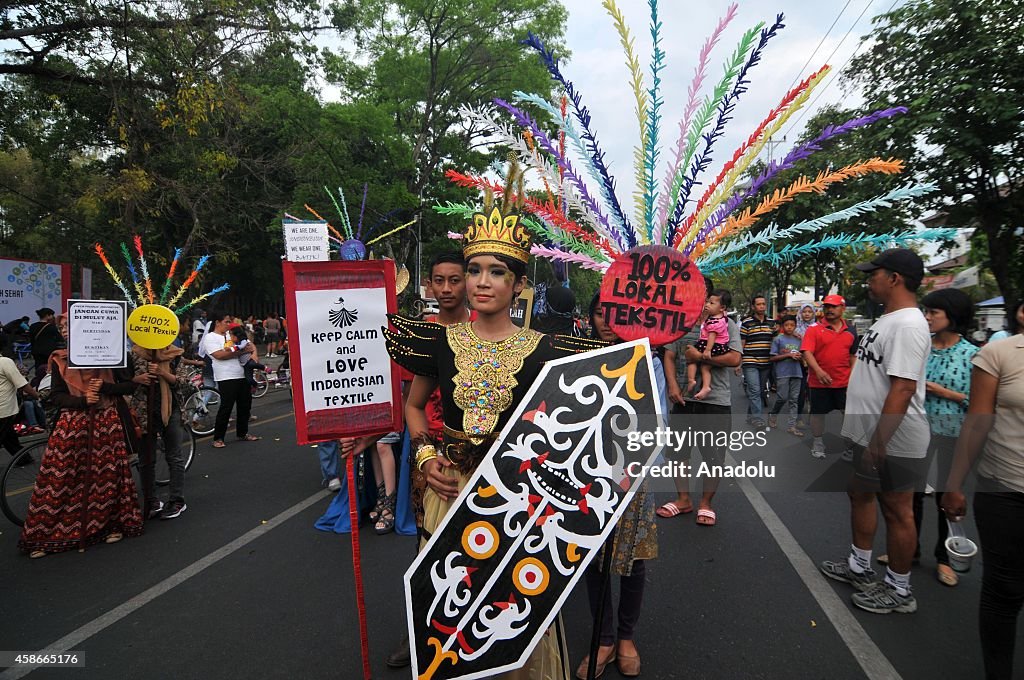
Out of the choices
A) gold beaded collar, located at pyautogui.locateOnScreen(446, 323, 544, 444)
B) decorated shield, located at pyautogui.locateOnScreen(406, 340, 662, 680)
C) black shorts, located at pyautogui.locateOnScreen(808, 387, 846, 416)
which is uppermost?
gold beaded collar, located at pyautogui.locateOnScreen(446, 323, 544, 444)

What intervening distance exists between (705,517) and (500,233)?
3.43 metres

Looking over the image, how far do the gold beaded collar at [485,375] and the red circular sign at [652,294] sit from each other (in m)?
0.34

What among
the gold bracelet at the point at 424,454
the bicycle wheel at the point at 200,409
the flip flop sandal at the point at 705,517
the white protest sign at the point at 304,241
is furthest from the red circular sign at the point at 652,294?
the bicycle wheel at the point at 200,409

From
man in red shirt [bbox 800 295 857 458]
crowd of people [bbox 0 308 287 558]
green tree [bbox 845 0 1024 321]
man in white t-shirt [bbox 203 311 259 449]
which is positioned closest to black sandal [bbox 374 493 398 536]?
crowd of people [bbox 0 308 287 558]

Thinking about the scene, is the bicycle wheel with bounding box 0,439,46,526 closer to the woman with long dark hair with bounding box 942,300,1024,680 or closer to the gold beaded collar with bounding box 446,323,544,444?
the gold beaded collar with bounding box 446,323,544,444

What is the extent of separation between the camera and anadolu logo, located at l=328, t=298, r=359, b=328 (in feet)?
8.88

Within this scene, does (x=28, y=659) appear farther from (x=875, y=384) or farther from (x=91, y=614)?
(x=875, y=384)

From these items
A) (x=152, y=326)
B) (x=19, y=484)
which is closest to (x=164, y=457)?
(x=19, y=484)

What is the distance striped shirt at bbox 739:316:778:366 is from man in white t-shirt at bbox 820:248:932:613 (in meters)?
4.75

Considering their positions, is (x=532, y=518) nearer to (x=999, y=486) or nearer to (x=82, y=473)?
(x=999, y=486)

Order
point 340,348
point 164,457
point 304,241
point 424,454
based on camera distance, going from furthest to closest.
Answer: point 164,457
point 304,241
point 340,348
point 424,454

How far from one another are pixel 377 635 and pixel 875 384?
10.0 feet

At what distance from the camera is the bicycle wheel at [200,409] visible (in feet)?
26.5

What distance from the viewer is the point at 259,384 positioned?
12.2 m
